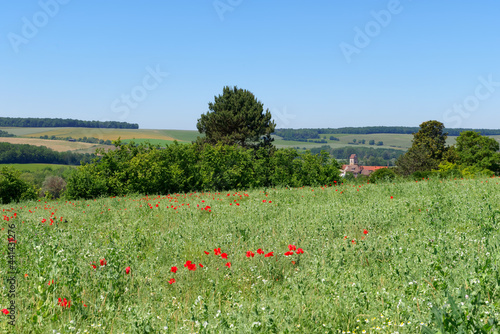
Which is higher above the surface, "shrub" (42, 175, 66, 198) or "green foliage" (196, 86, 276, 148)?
"green foliage" (196, 86, 276, 148)

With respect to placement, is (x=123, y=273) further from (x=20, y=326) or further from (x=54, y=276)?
(x=20, y=326)

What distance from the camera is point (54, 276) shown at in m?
3.68

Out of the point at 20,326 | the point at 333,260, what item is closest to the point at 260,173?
the point at 333,260

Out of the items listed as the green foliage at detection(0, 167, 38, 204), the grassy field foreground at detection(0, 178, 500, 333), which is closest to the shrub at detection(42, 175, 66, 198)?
the green foliage at detection(0, 167, 38, 204)

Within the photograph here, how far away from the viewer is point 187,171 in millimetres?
23859

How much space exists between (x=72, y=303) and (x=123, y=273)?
85cm

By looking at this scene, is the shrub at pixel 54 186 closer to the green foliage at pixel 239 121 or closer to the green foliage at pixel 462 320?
the green foliage at pixel 239 121

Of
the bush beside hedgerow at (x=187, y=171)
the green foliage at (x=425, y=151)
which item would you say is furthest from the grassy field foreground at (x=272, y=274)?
the green foliage at (x=425, y=151)

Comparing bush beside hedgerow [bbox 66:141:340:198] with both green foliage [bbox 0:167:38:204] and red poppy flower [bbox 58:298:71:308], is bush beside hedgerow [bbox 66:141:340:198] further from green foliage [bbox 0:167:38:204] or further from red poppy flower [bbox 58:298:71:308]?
red poppy flower [bbox 58:298:71:308]

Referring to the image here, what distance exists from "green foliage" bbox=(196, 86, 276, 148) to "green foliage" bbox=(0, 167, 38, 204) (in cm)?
1971

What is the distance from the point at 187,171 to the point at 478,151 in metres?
39.8

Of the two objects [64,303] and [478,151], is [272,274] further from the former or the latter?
[478,151]

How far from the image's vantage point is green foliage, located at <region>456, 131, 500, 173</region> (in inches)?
1697

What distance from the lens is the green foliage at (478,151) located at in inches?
1697
